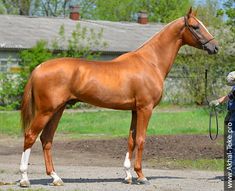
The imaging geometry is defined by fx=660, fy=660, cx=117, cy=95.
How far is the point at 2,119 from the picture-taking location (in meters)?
25.5

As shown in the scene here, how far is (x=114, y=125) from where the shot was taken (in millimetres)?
23375

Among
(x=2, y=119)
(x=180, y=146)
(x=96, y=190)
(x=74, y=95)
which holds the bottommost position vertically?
(x=2, y=119)

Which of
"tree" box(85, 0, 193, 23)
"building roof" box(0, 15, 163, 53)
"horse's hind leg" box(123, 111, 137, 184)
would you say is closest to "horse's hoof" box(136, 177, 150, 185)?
"horse's hind leg" box(123, 111, 137, 184)

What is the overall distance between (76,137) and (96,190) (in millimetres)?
10153

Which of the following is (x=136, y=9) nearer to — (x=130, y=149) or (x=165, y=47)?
(x=165, y=47)

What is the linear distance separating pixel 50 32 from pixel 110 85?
103ft

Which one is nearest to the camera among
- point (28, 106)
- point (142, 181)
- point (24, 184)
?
point (24, 184)

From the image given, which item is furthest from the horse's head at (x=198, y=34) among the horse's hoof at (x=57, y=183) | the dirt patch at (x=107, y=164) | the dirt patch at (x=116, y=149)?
the dirt patch at (x=116, y=149)

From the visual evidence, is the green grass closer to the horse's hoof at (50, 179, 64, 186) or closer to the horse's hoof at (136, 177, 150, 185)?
the horse's hoof at (136, 177, 150, 185)

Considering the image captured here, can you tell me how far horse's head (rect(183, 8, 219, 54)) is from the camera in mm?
11062

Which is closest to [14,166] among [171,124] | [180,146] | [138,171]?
[138,171]

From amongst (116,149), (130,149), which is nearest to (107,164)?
(116,149)

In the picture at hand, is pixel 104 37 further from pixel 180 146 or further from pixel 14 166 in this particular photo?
pixel 14 166

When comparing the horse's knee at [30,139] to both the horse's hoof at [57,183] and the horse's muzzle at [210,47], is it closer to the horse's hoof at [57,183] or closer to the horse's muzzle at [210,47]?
the horse's hoof at [57,183]
